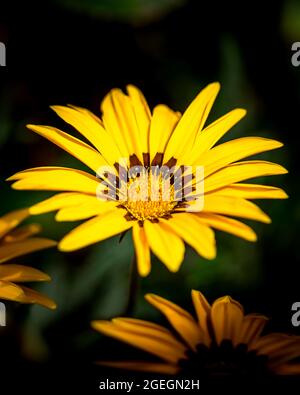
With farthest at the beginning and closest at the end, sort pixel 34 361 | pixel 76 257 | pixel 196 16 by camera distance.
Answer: pixel 196 16, pixel 76 257, pixel 34 361

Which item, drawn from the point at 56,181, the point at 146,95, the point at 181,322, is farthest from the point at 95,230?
the point at 146,95

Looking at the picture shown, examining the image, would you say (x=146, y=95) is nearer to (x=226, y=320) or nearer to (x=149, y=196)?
(x=149, y=196)

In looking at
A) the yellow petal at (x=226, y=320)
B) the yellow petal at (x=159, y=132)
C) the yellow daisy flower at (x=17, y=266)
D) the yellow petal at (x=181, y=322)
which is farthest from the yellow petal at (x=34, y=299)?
the yellow petal at (x=159, y=132)

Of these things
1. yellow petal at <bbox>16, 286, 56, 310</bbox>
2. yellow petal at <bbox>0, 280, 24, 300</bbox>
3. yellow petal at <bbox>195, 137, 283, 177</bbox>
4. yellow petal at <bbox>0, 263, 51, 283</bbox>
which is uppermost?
yellow petal at <bbox>195, 137, 283, 177</bbox>

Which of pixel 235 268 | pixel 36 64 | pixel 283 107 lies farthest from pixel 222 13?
pixel 235 268

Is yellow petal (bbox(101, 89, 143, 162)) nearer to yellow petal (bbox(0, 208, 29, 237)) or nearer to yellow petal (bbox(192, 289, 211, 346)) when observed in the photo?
yellow petal (bbox(0, 208, 29, 237))

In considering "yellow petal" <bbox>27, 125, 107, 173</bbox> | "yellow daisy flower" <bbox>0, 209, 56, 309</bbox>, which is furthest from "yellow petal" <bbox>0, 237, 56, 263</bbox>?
"yellow petal" <bbox>27, 125, 107, 173</bbox>

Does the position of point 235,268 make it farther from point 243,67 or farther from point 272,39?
point 272,39
